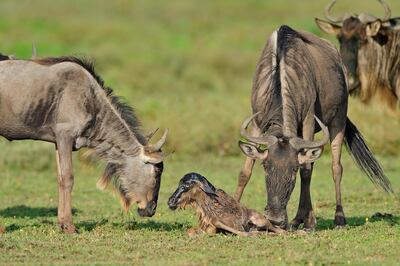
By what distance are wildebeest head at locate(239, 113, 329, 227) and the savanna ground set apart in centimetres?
32

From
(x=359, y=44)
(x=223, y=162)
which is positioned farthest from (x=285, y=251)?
(x=223, y=162)

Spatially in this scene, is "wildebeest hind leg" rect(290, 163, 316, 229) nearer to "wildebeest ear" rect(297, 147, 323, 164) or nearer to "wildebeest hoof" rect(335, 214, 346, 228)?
"wildebeest hoof" rect(335, 214, 346, 228)

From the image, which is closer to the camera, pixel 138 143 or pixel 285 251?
pixel 285 251

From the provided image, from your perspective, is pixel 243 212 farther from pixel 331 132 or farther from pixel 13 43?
pixel 13 43

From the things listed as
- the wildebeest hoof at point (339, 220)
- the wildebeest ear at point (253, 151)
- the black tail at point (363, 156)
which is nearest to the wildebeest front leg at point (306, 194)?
the wildebeest hoof at point (339, 220)

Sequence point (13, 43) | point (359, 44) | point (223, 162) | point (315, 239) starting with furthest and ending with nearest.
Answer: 1. point (13, 43)
2. point (223, 162)
3. point (359, 44)
4. point (315, 239)

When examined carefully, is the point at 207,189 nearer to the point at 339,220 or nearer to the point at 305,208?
the point at 305,208

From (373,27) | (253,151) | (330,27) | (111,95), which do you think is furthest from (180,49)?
(253,151)

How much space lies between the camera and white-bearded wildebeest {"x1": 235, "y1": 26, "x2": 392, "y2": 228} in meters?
9.37

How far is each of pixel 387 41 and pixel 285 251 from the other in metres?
5.77

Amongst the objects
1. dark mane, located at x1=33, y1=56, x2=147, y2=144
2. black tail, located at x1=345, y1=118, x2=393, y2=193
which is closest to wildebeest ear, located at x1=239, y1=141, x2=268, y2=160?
dark mane, located at x1=33, y1=56, x2=147, y2=144

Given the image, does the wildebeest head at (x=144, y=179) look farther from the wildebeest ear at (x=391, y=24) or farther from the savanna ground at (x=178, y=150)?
the wildebeest ear at (x=391, y=24)

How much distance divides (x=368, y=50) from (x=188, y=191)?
4.69 metres

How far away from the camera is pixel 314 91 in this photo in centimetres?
1040
